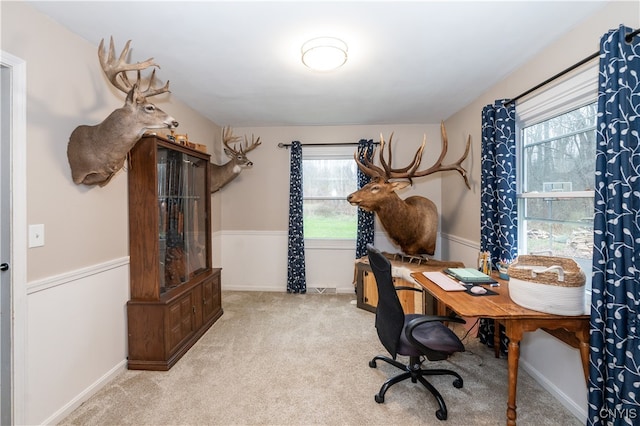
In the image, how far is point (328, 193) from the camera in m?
4.38

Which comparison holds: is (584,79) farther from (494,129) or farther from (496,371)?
(496,371)

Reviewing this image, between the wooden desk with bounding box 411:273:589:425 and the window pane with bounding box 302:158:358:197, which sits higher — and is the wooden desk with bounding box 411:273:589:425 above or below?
below

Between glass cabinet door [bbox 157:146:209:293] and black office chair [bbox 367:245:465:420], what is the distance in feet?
6.21

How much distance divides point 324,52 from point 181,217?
2.08 m

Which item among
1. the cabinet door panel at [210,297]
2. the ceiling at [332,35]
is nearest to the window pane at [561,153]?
the ceiling at [332,35]

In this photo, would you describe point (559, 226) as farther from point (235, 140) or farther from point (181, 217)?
point (235, 140)

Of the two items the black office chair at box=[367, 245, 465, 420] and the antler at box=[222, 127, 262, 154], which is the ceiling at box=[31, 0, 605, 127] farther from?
the black office chair at box=[367, 245, 465, 420]

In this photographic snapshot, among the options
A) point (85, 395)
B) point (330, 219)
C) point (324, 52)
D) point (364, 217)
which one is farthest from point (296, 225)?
point (85, 395)

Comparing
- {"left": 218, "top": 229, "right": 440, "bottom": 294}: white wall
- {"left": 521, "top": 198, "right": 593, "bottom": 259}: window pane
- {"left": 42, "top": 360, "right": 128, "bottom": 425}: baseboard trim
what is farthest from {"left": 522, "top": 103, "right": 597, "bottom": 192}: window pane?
{"left": 42, "top": 360, "right": 128, "bottom": 425}: baseboard trim

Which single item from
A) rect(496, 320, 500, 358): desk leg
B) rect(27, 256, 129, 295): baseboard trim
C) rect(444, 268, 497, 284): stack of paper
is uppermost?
rect(27, 256, 129, 295): baseboard trim

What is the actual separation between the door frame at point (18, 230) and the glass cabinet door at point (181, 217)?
89 cm

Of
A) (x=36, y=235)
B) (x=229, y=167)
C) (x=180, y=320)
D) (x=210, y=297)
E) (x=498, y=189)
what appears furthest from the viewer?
(x=229, y=167)

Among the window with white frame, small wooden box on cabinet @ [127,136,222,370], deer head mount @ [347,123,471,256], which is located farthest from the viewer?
deer head mount @ [347,123,471,256]

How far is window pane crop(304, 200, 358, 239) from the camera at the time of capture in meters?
4.36
